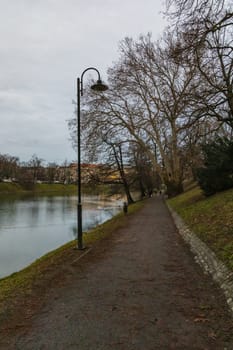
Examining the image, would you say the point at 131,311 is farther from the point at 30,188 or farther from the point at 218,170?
the point at 30,188

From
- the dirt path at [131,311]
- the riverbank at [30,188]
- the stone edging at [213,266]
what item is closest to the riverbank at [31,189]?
the riverbank at [30,188]

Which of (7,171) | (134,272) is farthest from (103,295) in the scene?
(7,171)

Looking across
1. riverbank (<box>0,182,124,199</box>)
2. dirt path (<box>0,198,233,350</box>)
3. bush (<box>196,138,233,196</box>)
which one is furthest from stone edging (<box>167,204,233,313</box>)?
riverbank (<box>0,182,124,199</box>)

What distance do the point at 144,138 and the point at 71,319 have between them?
80.7ft

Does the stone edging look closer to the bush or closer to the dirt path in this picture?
the dirt path

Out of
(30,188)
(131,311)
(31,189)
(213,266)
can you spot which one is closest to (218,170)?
(213,266)

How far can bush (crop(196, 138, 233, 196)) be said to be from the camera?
14.6 meters

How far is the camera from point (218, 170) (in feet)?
49.5

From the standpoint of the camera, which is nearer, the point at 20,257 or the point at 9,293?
the point at 9,293

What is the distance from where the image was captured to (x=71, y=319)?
147 inches

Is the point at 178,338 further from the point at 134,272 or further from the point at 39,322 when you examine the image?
the point at 134,272

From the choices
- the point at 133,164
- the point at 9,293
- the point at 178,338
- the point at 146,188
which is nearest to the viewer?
Answer: the point at 178,338

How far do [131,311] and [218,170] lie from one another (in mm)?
12667

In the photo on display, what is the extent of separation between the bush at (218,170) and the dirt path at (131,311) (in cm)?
930
